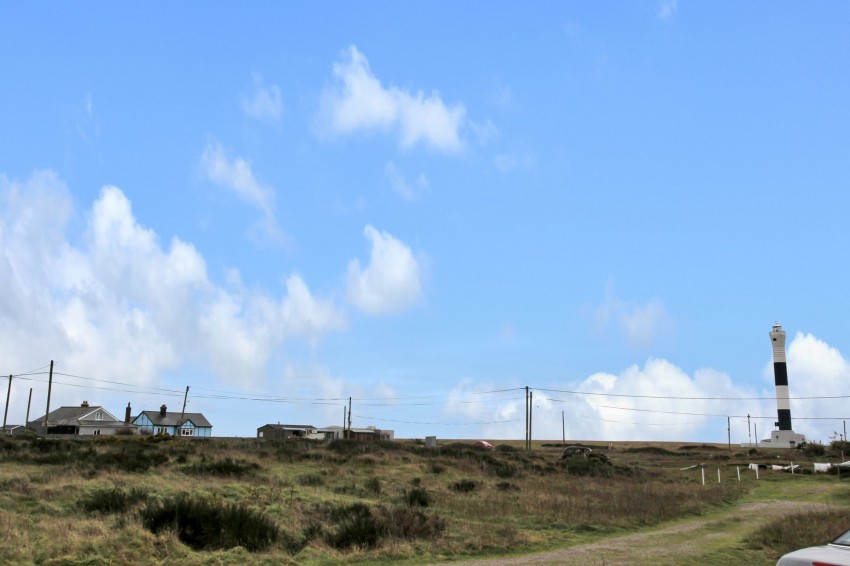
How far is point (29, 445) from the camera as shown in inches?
1686

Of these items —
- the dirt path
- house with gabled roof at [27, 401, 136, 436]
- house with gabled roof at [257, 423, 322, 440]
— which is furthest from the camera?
house with gabled roof at [27, 401, 136, 436]

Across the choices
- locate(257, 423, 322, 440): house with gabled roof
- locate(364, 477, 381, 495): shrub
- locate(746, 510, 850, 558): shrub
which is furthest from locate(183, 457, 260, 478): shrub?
locate(257, 423, 322, 440): house with gabled roof

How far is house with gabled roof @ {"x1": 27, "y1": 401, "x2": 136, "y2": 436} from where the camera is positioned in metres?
91.2

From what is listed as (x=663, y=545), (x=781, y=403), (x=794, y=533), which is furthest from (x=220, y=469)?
(x=781, y=403)

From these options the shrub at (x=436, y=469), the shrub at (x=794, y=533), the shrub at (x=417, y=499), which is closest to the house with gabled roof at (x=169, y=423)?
the shrub at (x=436, y=469)

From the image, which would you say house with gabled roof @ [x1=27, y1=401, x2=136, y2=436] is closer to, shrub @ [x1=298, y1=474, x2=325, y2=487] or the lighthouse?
shrub @ [x1=298, y1=474, x2=325, y2=487]

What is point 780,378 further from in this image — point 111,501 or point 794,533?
point 111,501

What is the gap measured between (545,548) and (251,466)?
687 inches

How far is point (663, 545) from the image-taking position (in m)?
17.3

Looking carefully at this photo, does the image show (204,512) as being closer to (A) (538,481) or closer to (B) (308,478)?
(B) (308,478)

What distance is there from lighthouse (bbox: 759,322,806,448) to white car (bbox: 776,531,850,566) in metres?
97.2

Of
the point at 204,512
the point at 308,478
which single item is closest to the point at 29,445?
the point at 308,478

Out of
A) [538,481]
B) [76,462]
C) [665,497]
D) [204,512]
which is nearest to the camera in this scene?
[204,512]

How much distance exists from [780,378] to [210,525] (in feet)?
320
